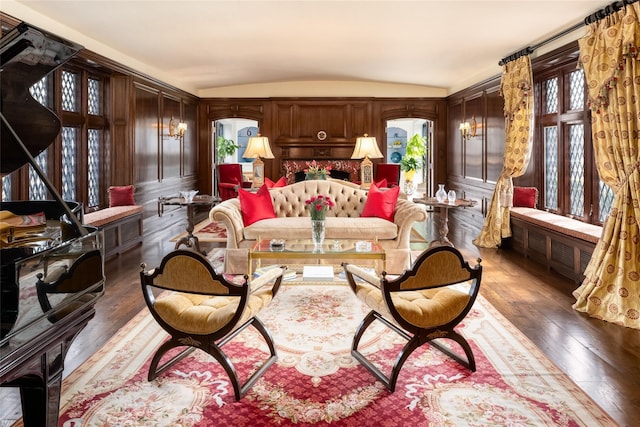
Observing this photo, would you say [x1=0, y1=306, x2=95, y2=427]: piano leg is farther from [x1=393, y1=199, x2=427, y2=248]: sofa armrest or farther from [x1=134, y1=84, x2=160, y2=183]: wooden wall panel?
[x1=134, y1=84, x2=160, y2=183]: wooden wall panel

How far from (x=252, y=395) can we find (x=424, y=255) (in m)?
1.15

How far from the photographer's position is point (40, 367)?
5.72 ft

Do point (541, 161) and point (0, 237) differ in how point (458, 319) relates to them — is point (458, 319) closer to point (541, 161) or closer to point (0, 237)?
point (0, 237)

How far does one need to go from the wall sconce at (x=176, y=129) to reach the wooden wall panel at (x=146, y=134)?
24.1 inches

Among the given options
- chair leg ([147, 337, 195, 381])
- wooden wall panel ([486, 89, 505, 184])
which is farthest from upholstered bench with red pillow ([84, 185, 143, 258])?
wooden wall panel ([486, 89, 505, 184])

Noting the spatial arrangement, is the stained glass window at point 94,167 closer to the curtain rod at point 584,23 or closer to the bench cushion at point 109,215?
the bench cushion at point 109,215

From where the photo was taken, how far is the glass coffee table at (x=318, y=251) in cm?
409

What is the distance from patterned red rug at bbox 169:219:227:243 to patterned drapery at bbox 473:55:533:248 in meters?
3.68

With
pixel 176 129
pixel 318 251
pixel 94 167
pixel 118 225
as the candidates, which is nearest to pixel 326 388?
pixel 318 251

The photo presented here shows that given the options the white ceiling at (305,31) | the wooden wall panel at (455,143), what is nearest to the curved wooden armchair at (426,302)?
the white ceiling at (305,31)

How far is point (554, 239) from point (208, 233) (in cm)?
484

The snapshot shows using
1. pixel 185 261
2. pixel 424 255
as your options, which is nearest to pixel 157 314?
pixel 185 261

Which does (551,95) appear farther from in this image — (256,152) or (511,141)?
(256,152)

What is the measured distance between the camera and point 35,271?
5.46 ft
